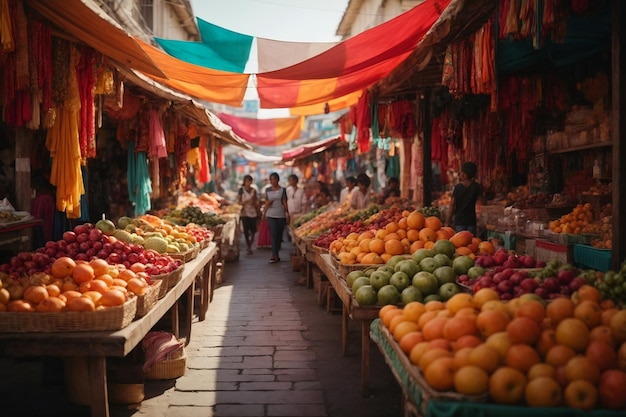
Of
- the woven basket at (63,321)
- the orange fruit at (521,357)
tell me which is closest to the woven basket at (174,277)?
the woven basket at (63,321)

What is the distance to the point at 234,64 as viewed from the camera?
8922 millimetres

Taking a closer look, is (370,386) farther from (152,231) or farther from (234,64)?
(234,64)

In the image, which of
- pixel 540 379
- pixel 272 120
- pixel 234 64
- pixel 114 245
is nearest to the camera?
pixel 540 379

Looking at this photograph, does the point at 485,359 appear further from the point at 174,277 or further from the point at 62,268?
the point at 174,277

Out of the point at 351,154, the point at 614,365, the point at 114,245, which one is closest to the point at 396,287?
the point at 614,365

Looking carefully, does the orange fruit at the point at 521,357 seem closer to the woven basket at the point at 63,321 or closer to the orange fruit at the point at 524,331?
the orange fruit at the point at 524,331

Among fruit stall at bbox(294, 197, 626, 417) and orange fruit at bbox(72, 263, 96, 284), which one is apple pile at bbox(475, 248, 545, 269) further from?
orange fruit at bbox(72, 263, 96, 284)

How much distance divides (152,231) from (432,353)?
4.77 m

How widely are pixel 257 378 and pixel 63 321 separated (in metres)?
1.93

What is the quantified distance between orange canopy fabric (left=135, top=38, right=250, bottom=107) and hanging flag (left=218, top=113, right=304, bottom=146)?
732cm

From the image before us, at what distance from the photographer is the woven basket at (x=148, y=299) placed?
3.96m

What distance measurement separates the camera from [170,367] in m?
4.84

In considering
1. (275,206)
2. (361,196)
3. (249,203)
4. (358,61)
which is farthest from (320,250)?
(249,203)

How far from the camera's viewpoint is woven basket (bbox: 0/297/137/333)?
346cm
